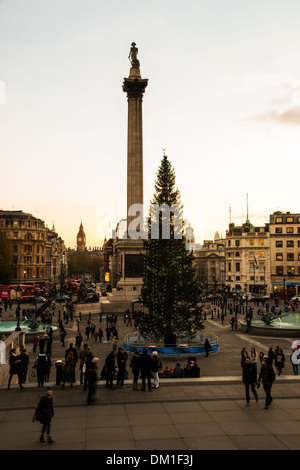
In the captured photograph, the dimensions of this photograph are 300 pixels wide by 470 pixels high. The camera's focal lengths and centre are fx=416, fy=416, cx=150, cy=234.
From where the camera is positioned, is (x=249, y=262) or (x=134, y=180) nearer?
(x=134, y=180)

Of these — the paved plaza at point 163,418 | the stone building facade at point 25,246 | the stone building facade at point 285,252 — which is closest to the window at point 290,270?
the stone building facade at point 285,252

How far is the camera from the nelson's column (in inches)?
2317

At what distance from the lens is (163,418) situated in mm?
12203

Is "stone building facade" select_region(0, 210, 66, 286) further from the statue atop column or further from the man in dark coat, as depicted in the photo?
the man in dark coat

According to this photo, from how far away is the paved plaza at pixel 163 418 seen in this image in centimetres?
1023

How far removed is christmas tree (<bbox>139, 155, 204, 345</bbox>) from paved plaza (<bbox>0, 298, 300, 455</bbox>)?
1114 centimetres

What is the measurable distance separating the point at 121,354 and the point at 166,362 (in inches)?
381

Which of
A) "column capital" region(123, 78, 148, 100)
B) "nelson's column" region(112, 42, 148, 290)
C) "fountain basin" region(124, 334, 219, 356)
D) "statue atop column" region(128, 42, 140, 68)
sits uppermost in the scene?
"statue atop column" region(128, 42, 140, 68)

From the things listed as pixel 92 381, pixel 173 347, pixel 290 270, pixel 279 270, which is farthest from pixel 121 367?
pixel 279 270

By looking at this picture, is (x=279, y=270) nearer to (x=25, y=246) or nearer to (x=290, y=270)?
(x=290, y=270)

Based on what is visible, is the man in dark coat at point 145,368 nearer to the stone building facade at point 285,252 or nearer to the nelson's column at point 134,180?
the nelson's column at point 134,180

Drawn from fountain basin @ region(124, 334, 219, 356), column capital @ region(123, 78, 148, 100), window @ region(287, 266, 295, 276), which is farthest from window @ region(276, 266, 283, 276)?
fountain basin @ region(124, 334, 219, 356)

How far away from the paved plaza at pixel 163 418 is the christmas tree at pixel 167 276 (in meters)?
11.1

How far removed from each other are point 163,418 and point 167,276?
1666cm
